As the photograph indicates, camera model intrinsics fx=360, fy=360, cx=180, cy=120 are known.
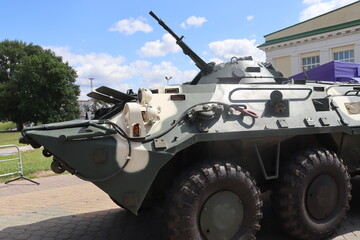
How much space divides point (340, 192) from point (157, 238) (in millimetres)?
2202

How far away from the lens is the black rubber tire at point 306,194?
385cm

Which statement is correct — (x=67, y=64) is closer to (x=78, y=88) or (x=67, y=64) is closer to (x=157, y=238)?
(x=78, y=88)

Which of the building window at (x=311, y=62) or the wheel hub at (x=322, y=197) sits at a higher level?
the building window at (x=311, y=62)

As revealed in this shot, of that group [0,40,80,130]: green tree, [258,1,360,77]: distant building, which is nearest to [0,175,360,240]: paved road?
[258,1,360,77]: distant building

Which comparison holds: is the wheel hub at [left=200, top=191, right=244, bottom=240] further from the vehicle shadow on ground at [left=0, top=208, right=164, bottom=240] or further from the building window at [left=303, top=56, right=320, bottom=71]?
the building window at [left=303, top=56, right=320, bottom=71]

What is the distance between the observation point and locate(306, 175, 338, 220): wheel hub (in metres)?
3.95

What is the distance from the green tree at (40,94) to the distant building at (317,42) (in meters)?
26.3

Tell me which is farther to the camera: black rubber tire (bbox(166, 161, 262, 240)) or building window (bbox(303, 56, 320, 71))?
building window (bbox(303, 56, 320, 71))

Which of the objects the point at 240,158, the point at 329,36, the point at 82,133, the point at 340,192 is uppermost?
→ the point at 329,36

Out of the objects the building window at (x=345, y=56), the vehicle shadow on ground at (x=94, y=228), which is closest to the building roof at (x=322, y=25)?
the building window at (x=345, y=56)

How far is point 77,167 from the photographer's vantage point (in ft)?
10.8

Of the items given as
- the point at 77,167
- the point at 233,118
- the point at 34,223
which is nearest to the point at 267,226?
the point at 233,118

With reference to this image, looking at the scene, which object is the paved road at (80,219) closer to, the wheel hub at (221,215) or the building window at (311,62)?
the wheel hub at (221,215)

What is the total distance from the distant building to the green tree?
26.3 metres
